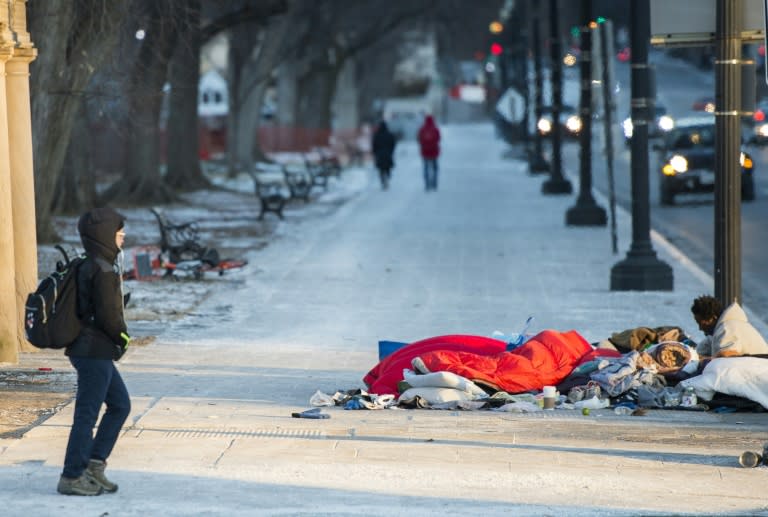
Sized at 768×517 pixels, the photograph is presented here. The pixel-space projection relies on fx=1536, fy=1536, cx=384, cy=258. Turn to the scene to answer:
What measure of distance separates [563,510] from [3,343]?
18.7 ft

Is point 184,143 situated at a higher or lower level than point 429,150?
higher

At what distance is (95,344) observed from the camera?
718 cm

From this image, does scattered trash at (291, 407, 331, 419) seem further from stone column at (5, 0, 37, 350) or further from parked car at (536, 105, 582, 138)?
parked car at (536, 105, 582, 138)

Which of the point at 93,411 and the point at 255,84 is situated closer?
the point at 93,411

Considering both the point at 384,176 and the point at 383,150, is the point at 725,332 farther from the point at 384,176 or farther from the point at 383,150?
the point at 384,176

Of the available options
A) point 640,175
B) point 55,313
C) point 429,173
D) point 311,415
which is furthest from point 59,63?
point 429,173

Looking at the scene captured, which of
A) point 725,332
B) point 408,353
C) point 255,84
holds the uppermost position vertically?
point 255,84

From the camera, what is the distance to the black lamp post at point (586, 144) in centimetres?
2227

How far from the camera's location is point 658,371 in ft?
33.4

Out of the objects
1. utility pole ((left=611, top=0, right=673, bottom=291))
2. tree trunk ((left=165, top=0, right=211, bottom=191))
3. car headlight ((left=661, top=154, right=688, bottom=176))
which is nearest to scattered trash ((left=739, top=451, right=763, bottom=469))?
utility pole ((left=611, top=0, right=673, bottom=291))

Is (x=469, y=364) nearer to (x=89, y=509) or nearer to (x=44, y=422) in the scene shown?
(x=44, y=422)

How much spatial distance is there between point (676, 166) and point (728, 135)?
63.6 feet

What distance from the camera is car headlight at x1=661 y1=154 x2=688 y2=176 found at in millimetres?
30219

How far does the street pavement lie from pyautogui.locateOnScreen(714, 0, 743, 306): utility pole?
76.8 inches
